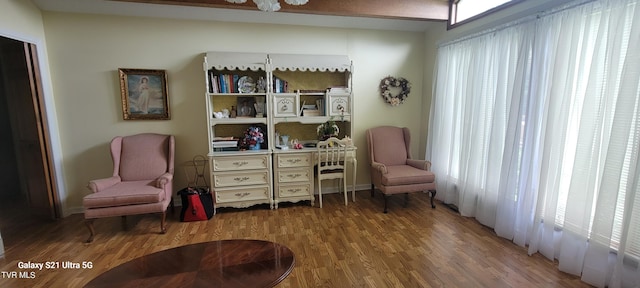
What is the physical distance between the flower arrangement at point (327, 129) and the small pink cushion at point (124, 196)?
1.91 m

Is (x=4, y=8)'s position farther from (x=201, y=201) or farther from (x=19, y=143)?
(x=201, y=201)

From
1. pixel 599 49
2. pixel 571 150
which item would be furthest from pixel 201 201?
pixel 599 49

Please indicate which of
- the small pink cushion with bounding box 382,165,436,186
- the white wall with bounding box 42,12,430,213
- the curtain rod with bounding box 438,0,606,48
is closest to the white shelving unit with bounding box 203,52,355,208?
the white wall with bounding box 42,12,430,213

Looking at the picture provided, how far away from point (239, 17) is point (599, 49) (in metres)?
3.38

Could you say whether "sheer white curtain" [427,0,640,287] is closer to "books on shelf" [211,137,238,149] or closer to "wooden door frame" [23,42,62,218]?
"books on shelf" [211,137,238,149]

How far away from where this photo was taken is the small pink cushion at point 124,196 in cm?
261

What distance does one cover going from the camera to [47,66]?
10.1 feet

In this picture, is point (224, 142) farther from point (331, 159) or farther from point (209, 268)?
point (209, 268)

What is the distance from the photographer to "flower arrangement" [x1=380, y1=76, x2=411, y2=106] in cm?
399

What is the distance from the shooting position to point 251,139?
3.39 meters

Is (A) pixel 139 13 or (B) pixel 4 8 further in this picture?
(A) pixel 139 13

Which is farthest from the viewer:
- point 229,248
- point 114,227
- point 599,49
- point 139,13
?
point 139,13

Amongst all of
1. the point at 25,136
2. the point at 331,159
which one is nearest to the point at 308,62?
the point at 331,159

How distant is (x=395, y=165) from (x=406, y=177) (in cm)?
54
